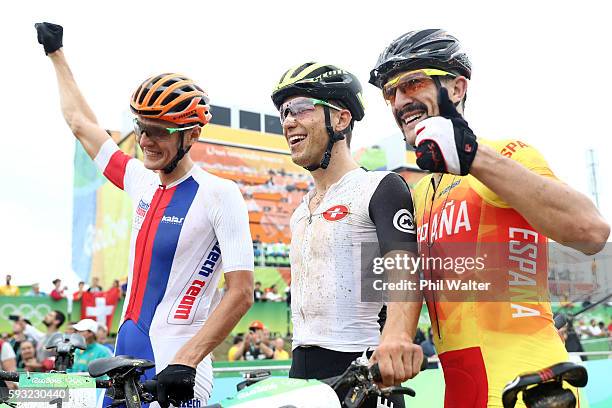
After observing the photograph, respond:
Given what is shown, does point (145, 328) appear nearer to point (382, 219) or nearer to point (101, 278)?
point (382, 219)

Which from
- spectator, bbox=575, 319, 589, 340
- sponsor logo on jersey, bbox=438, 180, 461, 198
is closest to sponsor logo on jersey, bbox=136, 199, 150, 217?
sponsor logo on jersey, bbox=438, 180, 461, 198

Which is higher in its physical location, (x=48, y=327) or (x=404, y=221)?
(x=404, y=221)

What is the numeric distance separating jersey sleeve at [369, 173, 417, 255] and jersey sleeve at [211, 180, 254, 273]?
0.78 m

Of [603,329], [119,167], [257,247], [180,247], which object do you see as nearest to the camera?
[180,247]

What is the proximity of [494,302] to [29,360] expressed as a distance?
27.8 feet

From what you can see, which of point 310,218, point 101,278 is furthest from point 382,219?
point 101,278

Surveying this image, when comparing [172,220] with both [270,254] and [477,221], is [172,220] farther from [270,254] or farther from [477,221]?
[270,254]

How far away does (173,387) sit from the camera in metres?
2.68

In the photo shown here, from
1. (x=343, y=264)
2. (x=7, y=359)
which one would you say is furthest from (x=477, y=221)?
(x=7, y=359)

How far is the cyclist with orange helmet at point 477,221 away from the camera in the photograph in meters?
2.02

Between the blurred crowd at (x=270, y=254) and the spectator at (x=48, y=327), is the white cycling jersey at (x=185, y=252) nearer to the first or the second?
the spectator at (x=48, y=327)

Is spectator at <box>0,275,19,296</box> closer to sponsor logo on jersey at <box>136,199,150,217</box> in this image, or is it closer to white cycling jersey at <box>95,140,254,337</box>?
sponsor logo on jersey at <box>136,199,150,217</box>

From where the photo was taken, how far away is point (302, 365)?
107 inches

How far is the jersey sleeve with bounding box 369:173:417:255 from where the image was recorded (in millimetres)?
2498
